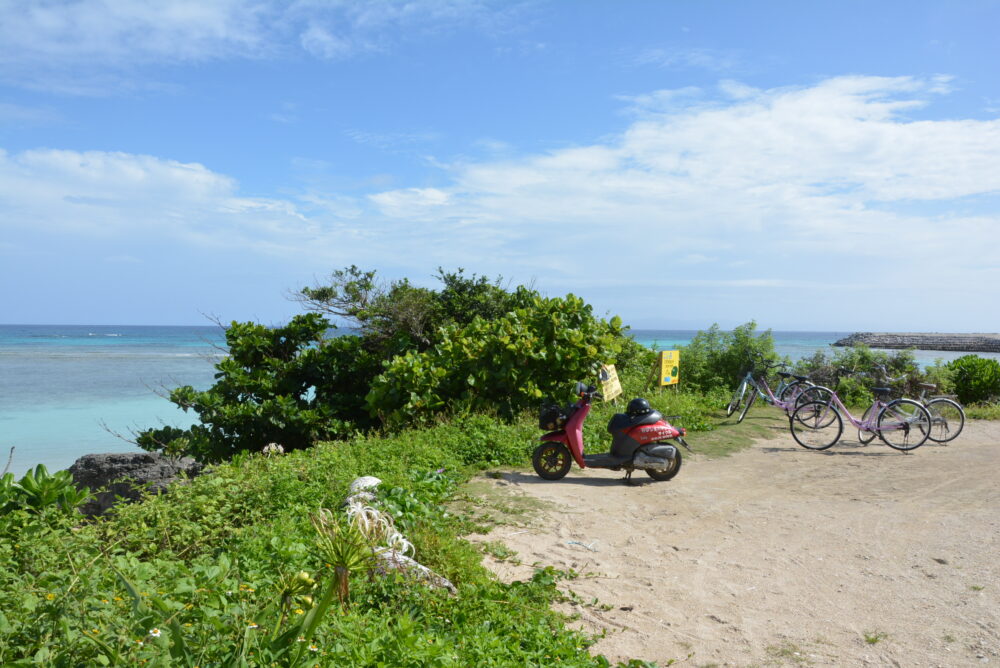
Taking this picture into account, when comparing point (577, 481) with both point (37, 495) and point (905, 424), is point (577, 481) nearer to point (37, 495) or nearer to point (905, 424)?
point (37, 495)

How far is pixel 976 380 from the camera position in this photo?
14.7 meters

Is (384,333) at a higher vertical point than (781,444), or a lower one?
higher

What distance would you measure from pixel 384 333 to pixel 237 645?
1185cm

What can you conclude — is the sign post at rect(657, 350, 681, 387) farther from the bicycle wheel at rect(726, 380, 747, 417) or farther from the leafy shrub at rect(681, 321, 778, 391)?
the leafy shrub at rect(681, 321, 778, 391)

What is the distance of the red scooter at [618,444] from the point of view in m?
7.38

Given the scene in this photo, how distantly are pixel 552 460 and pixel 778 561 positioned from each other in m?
2.87

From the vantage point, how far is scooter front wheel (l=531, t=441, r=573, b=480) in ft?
24.6

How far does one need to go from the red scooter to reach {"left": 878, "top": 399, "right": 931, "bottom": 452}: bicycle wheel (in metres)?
4.23

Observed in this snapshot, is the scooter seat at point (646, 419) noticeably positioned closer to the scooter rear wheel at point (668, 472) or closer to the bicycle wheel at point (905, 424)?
the scooter rear wheel at point (668, 472)

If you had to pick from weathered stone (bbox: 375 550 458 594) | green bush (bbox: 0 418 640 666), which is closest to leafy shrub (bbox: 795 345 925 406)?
green bush (bbox: 0 418 640 666)

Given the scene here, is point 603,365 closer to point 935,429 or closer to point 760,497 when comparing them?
point 760,497

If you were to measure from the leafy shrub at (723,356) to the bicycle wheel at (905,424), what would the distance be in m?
4.41

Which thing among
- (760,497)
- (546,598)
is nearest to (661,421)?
(760,497)

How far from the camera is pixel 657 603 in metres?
4.35
